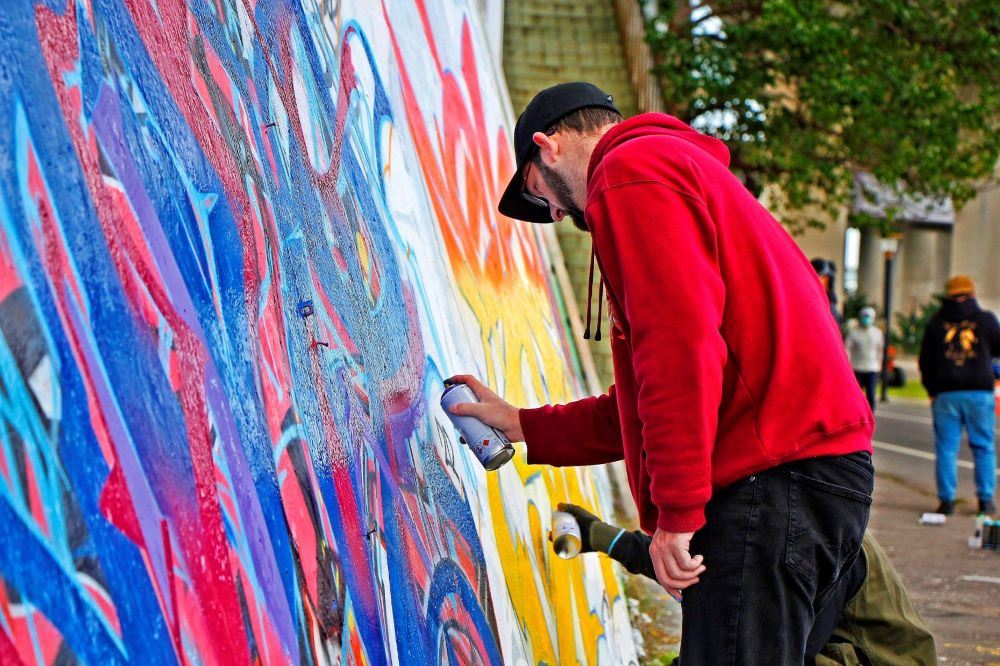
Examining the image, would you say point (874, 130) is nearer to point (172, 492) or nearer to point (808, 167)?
point (808, 167)

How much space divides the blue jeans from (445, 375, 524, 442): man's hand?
685 centimetres

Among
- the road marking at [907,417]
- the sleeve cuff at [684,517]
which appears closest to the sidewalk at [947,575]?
the sleeve cuff at [684,517]

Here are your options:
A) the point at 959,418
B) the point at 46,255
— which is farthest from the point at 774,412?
the point at 959,418

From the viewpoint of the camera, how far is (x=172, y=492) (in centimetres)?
150

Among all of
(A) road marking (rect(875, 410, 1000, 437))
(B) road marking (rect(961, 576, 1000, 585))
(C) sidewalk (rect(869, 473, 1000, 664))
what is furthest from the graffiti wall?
(A) road marking (rect(875, 410, 1000, 437))

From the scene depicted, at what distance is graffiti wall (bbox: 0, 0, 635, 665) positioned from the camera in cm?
130

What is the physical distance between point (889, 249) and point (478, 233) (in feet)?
69.6

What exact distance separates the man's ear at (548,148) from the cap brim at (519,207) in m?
0.11

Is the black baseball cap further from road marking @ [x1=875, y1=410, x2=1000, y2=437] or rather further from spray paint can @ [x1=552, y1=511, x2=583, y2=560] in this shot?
road marking @ [x1=875, y1=410, x2=1000, y2=437]

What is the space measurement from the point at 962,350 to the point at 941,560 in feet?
6.77

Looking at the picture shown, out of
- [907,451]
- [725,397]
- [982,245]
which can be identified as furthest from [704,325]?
[982,245]

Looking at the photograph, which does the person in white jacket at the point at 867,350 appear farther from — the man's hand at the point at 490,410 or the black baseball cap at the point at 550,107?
the black baseball cap at the point at 550,107

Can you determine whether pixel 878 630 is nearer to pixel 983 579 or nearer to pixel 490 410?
pixel 490 410

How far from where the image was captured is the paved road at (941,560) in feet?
18.4
